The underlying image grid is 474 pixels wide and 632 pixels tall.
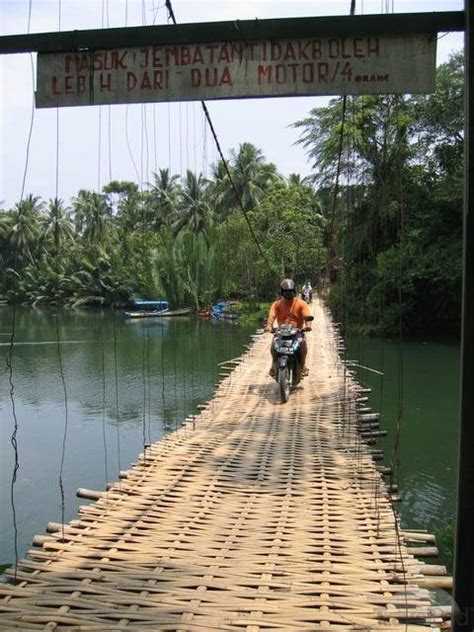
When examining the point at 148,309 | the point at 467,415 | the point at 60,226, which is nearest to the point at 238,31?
the point at 467,415

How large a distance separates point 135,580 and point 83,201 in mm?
35666

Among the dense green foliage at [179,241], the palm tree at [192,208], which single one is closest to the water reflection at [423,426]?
the dense green foliage at [179,241]

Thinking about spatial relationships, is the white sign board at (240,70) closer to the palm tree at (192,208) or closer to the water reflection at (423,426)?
the water reflection at (423,426)

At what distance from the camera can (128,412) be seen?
29.2 ft

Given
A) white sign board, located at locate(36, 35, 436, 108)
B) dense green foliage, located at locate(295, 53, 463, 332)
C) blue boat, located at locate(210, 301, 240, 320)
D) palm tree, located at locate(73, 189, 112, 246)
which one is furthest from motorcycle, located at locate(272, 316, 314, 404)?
palm tree, located at locate(73, 189, 112, 246)

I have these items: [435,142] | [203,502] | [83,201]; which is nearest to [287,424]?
[203,502]

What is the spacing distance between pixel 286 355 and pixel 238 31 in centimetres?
357

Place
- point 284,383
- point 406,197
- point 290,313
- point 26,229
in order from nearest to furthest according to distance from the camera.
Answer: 1. point 284,383
2. point 290,313
3. point 406,197
4. point 26,229

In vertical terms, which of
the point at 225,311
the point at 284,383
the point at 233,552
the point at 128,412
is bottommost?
the point at 128,412

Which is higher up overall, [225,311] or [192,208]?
[192,208]

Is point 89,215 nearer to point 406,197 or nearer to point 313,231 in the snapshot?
point 313,231

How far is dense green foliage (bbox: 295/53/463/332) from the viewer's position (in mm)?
12898

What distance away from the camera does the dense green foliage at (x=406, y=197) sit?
12.9 m

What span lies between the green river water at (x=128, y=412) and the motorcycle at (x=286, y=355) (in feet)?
2.61
